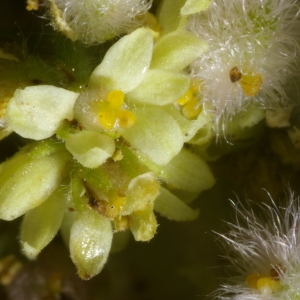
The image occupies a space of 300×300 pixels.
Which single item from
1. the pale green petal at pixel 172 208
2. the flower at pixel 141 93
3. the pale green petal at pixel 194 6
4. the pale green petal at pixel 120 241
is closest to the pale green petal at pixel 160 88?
the flower at pixel 141 93

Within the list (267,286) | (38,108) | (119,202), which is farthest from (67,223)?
(267,286)

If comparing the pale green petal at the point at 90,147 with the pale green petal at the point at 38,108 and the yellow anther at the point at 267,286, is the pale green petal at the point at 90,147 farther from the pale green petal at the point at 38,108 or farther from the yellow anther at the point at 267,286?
the yellow anther at the point at 267,286

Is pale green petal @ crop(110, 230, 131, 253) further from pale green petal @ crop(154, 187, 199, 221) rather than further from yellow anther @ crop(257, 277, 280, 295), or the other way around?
yellow anther @ crop(257, 277, 280, 295)

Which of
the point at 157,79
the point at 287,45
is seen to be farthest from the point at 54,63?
the point at 287,45

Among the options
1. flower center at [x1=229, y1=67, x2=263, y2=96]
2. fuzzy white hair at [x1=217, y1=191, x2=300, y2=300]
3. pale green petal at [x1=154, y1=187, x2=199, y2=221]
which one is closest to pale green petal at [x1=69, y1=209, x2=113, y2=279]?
pale green petal at [x1=154, y1=187, x2=199, y2=221]

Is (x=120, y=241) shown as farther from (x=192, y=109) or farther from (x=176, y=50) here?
(x=176, y=50)

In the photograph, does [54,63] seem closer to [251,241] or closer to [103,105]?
[103,105]

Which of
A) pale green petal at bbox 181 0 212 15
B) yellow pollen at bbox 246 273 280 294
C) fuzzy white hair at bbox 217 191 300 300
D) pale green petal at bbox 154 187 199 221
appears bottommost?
fuzzy white hair at bbox 217 191 300 300
